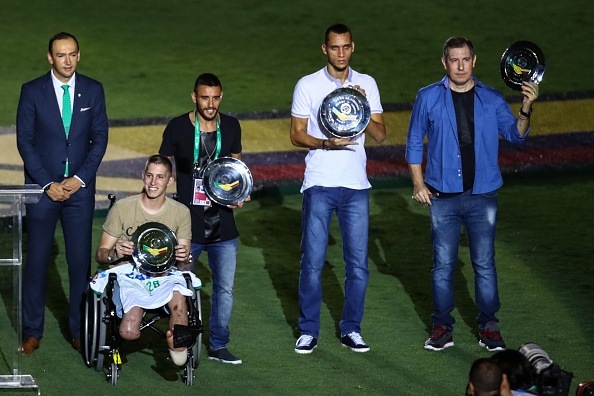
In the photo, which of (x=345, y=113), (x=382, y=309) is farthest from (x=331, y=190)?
(x=382, y=309)

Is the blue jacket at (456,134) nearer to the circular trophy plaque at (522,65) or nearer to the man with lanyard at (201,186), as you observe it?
the circular trophy plaque at (522,65)

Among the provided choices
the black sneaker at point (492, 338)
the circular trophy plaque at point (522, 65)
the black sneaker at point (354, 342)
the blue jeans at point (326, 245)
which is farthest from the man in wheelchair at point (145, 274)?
the circular trophy plaque at point (522, 65)

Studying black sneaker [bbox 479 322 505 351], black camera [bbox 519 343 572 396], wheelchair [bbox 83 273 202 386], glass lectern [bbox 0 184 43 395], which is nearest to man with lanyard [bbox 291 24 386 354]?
black sneaker [bbox 479 322 505 351]

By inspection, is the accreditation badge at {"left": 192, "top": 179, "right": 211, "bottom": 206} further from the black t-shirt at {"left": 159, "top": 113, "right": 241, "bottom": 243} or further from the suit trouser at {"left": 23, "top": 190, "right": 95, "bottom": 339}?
A: the suit trouser at {"left": 23, "top": 190, "right": 95, "bottom": 339}

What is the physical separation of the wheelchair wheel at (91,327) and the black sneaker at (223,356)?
2.40 feet

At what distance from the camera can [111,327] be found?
650cm

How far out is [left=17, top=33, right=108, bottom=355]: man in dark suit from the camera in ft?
22.7

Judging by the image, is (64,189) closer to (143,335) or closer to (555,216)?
(143,335)

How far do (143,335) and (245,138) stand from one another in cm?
536

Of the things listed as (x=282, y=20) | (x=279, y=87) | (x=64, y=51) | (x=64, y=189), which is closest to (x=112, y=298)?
(x=64, y=189)

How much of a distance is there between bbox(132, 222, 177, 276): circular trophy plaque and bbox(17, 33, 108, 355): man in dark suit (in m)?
0.65

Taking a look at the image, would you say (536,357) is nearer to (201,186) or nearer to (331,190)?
(331,190)

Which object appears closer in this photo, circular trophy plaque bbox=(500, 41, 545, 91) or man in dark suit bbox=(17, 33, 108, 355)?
man in dark suit bbox=(17, 33, 108, 355)


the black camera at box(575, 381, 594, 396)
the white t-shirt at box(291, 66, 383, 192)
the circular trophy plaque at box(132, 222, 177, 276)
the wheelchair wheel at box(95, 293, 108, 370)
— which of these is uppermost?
the white t-shirt at box(291, 66, 383, 192)
